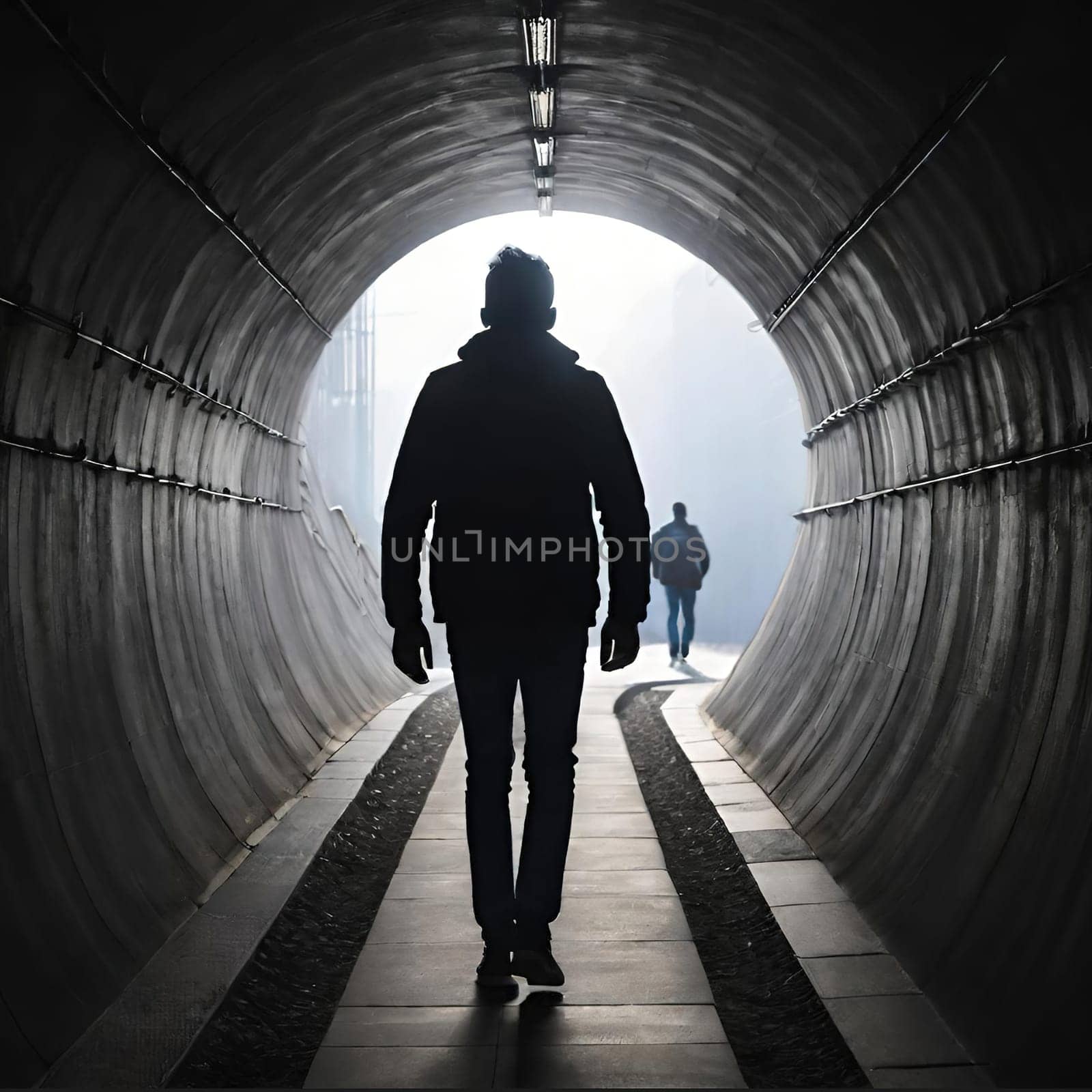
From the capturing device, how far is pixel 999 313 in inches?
179

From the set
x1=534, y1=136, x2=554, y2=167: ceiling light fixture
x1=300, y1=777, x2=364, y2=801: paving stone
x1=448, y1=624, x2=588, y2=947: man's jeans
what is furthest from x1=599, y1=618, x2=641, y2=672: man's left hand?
x1=534, y1=136, x2=554, y2=167: ceiling light fixture

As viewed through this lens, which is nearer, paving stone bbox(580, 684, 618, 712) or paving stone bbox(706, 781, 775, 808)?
paving stone bbox(706, 781, 775, 808)

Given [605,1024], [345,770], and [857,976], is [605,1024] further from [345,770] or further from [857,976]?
[345,770]

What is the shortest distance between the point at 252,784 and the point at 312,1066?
2.91 metres

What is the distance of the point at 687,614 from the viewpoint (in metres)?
15.8

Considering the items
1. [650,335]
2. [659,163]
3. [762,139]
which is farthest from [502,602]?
[650,335]

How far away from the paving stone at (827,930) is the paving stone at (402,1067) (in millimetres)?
1286

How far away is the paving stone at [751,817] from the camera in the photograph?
20.3 feet

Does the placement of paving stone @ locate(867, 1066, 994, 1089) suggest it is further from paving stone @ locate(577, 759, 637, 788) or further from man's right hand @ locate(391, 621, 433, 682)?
paving stone @ locate(577, 759, 637, 788)

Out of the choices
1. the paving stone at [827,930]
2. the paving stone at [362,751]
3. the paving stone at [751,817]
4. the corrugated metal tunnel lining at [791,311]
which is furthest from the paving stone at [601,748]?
the paving stone at [827,930]

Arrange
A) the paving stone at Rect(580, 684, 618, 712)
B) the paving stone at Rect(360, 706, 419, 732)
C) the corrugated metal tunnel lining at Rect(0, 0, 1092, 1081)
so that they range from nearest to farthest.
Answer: the corrugated metal tunnel lining at Rect(0, 0, 1092, 1081)
the paving stone at Rect(360, 706, 419, 732)
the paving stone at Rect(580, 684, 618, 712)

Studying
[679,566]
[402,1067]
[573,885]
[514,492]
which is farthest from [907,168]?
[679,566]

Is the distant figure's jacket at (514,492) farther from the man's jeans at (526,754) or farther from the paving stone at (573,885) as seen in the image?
the paving stone at (573,885)

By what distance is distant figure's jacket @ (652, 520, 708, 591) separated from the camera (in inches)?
601
